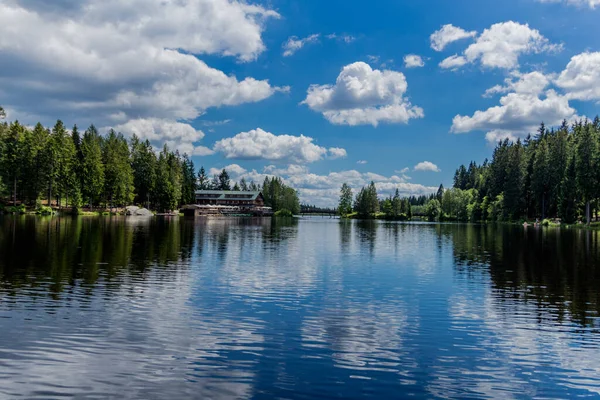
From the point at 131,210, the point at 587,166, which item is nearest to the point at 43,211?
the point at 131,210

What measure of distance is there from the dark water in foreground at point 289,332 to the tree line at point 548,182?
8848 cm

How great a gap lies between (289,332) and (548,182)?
447 ft

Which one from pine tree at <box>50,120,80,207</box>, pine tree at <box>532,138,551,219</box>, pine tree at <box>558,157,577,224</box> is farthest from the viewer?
pine tree at <box>532,138,551,219</box>

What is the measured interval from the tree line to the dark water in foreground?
290ft

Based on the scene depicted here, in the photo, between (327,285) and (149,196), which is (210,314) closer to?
(327,285)

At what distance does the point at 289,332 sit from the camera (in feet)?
51.1

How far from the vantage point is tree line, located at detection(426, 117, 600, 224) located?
4102 inches

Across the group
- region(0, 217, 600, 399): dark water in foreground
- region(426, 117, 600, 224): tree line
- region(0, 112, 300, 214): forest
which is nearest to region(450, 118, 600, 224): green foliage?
region(426, 117, 600, 224): tree line

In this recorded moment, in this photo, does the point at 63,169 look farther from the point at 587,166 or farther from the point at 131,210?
the point at 587,166

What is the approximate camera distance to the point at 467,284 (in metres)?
26.8

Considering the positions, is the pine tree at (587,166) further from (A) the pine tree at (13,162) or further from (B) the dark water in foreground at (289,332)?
(A) the pine tree at (13,162)

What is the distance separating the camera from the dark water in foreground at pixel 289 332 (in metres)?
10.9

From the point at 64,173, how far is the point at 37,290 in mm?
110819

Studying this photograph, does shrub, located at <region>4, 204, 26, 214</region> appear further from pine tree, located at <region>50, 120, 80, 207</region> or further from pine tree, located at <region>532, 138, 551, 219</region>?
pine tree, located at <region>532, 138, 551, 219</region>
